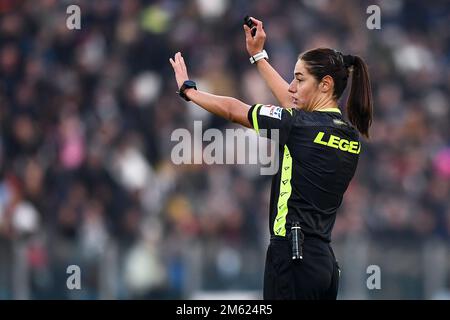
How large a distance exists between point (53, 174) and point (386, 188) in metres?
4.14

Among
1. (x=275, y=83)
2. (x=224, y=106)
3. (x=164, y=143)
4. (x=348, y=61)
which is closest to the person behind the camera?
(x=224, y=106)

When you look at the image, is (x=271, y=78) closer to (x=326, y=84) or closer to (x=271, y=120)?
(x=326, y=84)

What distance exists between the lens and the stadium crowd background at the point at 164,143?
1174 centimetres

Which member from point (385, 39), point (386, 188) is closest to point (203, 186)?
point (386, 188)

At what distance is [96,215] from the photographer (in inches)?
486

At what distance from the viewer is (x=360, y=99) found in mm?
5965

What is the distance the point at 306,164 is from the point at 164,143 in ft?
25.2

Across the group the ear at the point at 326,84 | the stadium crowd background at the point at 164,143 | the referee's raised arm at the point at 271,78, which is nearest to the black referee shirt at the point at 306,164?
the ear at the point at 326,84

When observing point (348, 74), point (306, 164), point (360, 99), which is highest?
point (348, 74)

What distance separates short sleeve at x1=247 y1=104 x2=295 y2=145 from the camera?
566 cm

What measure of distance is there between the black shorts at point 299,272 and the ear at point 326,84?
82 centimetres

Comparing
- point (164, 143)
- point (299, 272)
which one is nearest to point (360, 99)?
point (299, 272)

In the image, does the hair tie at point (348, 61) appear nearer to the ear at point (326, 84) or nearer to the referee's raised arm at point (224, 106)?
the ear at point (326, 84)

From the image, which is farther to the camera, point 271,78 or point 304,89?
point 271,78
